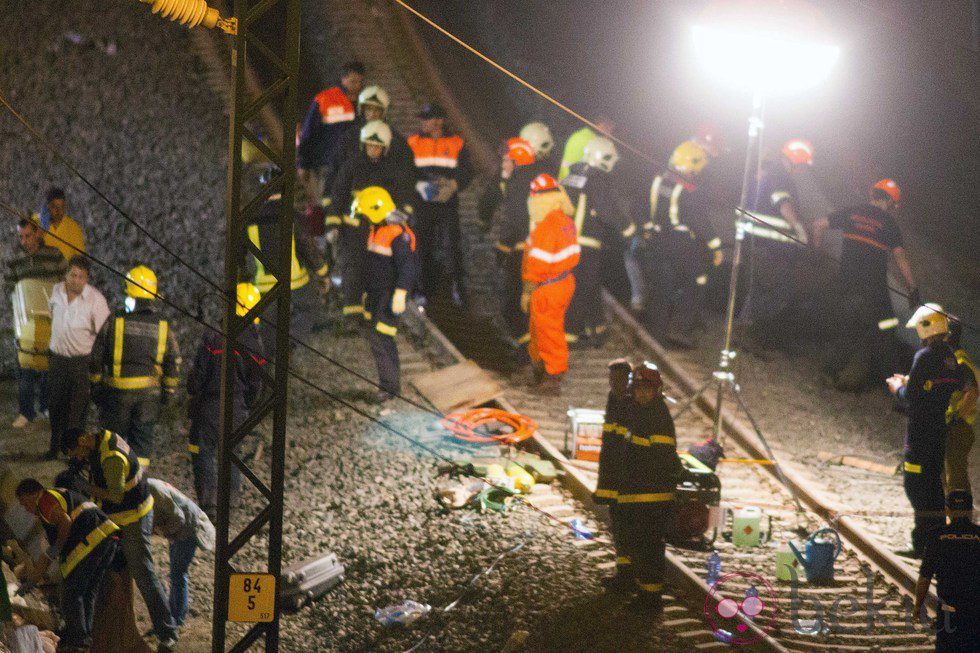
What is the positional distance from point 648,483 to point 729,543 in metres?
1.56

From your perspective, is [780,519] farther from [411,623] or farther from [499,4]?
[499,4]

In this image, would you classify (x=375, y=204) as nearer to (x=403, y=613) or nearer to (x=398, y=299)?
(x=398, y=299)

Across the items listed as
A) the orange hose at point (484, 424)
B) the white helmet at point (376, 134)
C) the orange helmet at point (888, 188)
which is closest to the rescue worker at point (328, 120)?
the white helmet at point (376, 134)

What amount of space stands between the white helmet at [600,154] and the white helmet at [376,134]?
2.24 meters

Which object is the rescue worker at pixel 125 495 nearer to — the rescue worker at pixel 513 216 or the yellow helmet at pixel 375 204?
the yellow helmet at pixel 375 204

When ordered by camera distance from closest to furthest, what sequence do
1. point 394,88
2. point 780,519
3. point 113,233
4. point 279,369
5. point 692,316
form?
point 279,369 → point 780,519 → point 692,316 → point 113,233 → point 394,88

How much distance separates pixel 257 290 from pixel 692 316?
5785 millimetres

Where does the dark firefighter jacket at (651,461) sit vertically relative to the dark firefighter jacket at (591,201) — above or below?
below

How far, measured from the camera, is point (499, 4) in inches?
741

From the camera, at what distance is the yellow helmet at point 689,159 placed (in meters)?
13.3

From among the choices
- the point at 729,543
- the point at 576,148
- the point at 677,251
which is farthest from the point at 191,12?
the point at 677,251

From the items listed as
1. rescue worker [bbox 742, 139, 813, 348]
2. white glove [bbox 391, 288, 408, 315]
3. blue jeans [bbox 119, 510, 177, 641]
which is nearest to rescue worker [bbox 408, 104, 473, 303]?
white glove [bbox 391, 288, 408, 315]

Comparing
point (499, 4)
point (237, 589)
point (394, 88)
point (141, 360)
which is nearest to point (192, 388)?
point (141, 360)

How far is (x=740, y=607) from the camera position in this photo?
358 inches
